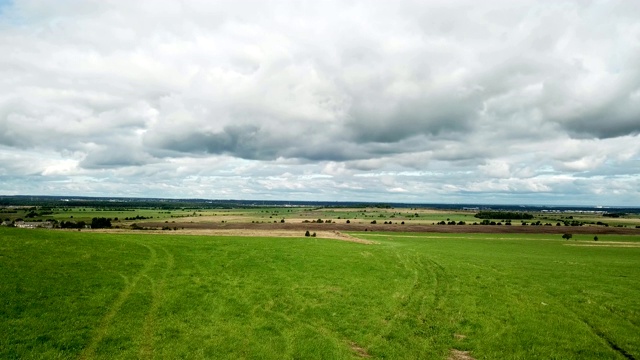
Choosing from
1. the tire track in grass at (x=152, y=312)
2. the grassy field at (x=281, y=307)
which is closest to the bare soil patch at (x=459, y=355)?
the grassy field at (x=281, y=307)

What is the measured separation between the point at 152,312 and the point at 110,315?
240 centimetres

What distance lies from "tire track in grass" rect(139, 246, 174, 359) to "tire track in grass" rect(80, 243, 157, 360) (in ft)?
4.33

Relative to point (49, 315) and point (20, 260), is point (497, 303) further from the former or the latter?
point (20, 260)

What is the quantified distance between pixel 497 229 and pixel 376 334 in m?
145

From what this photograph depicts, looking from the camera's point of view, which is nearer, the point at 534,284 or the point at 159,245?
the point at 534,284

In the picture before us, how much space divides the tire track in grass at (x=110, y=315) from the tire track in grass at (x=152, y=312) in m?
1.32

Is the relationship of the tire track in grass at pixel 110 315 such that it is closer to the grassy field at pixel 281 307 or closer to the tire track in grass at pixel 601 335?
the grassy field at pixel 281 307

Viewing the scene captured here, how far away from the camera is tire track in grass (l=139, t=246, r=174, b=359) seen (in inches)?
793

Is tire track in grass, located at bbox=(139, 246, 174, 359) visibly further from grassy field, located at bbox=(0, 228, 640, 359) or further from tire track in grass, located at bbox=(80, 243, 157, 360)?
tire track in grass, located at bbox=(80, 243, 157, 360)

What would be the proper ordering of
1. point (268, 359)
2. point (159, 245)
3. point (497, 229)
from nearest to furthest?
point (268, 359)
point (159, 245)
point (497, 229)

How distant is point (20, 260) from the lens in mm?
30641

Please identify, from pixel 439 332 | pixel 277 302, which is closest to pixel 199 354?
pixel 277 302

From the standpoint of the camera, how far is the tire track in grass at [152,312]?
20141 mm

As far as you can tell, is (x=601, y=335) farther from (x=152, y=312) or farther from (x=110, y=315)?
(x=110, y=315)
